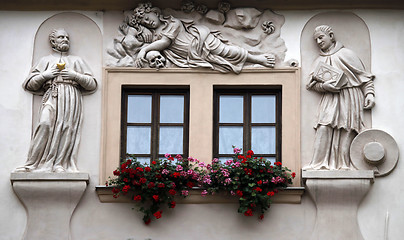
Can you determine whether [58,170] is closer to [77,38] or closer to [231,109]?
[77,38]

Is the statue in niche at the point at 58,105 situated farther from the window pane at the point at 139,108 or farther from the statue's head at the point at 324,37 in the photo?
the statue's head at the point at 324,37

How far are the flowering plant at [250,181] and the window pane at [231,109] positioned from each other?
77cm

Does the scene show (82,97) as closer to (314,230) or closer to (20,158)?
(20,158)

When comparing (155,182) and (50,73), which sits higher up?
(50,73)

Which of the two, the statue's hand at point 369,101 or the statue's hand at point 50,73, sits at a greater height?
the statue's hand at point 50,73

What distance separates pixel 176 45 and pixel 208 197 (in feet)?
7.23

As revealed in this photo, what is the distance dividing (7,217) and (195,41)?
3.50 m

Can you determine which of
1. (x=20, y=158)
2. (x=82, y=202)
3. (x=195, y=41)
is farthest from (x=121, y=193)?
(x=195, y=41)

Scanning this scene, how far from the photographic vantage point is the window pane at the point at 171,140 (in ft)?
45.7

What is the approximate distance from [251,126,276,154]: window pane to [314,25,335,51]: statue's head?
4.38 feet

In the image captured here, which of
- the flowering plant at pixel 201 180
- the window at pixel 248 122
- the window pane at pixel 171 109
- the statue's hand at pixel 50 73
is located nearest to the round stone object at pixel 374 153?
the flowering plant at pixel 201 180

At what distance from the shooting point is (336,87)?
1364cm

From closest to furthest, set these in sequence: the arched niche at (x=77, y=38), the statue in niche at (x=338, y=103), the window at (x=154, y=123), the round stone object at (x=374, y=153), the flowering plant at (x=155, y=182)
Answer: the flowering plant at (x=155, y=182) < the round stone object at (x=374, y=153) < the statue in niche at (x=338, y=103) < the window at (x=154, y=123) < the arched niche at (x=77, y=38)

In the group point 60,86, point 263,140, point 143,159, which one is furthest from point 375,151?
point 60,86
